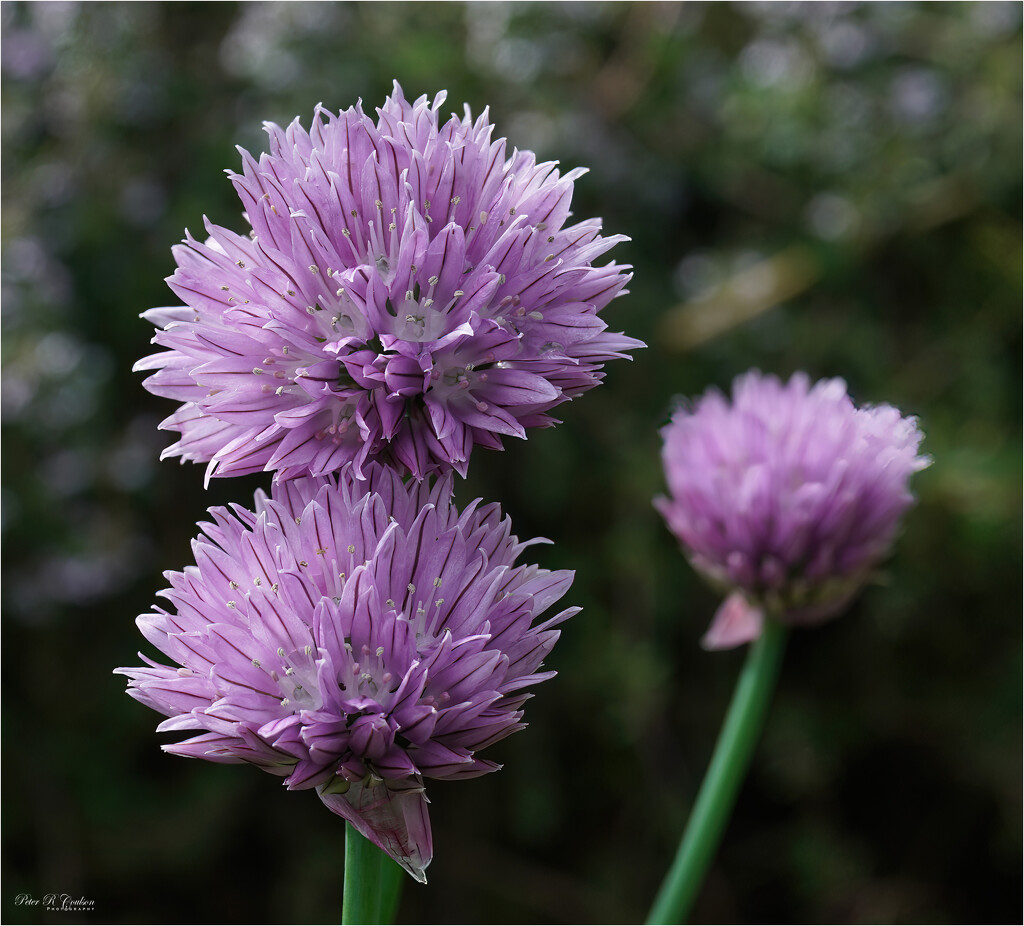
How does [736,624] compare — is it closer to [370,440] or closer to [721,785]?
[721,785]

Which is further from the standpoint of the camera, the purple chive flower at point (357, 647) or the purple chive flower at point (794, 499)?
the purple chive flower at point (794, 499)

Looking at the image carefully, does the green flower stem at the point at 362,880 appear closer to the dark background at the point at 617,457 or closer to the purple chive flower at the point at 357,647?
the purple chive flower at the point at 357,647

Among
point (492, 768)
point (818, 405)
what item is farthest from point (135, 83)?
point (492, 768)

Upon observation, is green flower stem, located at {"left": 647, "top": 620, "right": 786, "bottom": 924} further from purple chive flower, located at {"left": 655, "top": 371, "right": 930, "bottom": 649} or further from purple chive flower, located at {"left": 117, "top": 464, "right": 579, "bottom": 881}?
purple chive flower, located at {"left": 117, "top": 464, "right": 579, "bottom": 881}

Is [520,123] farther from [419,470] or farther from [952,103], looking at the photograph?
[419,470]

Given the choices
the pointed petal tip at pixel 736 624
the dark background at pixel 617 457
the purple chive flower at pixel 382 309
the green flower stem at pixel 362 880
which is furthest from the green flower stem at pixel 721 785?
the dark background at pixel 617 457

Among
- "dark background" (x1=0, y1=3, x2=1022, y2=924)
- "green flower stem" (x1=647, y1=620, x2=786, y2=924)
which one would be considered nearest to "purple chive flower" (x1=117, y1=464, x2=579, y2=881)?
"green flower stem" (x1=647, y1=620, x2=786, y2=924)

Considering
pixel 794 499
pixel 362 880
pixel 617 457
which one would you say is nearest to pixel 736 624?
pixel 794 499
